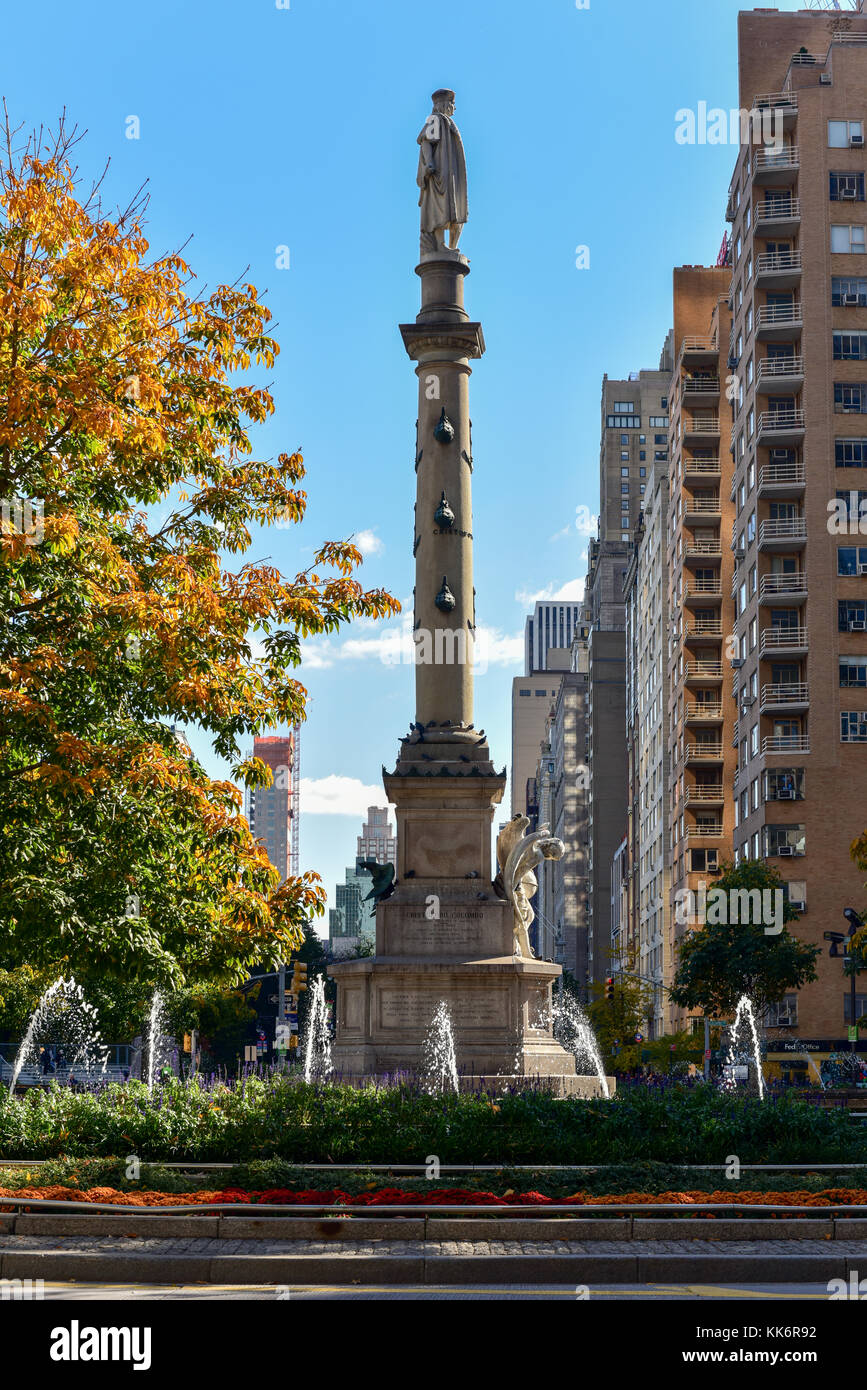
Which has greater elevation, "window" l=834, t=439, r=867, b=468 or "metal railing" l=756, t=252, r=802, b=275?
"metal railing" l=756, t=252, r=802, b=275

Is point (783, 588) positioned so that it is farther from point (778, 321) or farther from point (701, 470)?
point (701, 470)

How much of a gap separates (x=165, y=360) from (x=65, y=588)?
135 inches

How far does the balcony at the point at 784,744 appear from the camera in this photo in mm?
74062

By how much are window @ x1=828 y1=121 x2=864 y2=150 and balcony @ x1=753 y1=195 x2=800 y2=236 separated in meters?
3.02

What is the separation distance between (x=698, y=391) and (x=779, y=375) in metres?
21.3

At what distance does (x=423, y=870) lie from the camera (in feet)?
94.1

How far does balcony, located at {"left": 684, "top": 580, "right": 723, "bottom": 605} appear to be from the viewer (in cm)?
9719

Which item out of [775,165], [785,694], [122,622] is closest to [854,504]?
[785,694]

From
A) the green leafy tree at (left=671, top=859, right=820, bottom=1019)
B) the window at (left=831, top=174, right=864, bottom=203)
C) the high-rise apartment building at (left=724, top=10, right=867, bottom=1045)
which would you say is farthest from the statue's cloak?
the window at (left=831, top=174, right=864, bottom=203)

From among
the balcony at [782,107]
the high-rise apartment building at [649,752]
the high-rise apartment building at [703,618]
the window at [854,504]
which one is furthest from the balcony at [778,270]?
the high-rise apartment building at [649,752]

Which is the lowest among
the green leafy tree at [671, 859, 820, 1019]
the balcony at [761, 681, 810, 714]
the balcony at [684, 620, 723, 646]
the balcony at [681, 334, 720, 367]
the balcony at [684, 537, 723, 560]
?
the green leafy tree at [671, 859, 820, 1019]

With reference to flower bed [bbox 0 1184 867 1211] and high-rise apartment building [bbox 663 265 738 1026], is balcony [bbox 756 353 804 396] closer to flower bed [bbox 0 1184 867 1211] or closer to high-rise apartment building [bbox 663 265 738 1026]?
high-rise apartment building [bbox 663 265 738 1026]

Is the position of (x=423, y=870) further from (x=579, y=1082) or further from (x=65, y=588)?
(x=65, y=588)

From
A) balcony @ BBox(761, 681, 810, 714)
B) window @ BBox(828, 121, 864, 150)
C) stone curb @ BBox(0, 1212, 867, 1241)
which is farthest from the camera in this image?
window @ BBox(828, 121, 864, 150)
